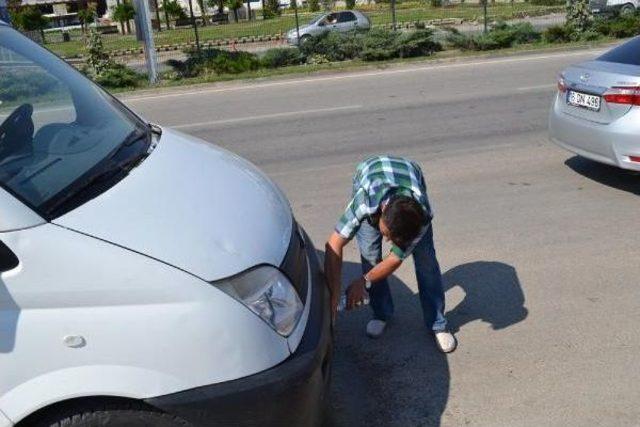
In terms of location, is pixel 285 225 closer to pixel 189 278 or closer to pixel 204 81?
pixel 189 278

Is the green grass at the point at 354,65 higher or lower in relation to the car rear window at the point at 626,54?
lower

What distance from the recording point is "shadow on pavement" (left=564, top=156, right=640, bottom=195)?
6.18m

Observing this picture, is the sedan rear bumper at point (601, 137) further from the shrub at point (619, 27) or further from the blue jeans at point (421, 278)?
the shrub at point (619, 27)

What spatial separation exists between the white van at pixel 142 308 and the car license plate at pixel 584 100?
421cm

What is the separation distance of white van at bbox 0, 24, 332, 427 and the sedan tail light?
13.4 ft

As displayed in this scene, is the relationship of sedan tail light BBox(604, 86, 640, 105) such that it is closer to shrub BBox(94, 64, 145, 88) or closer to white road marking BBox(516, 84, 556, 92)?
white road marking BBox(516, 84, 556, 92)

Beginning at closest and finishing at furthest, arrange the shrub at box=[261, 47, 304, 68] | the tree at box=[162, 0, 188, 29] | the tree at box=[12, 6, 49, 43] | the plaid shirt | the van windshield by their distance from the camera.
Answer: the van windshield, the plaid shirt, the shrub at box=[261, 47, 304, 68], the tree at box=[12, 6, 49, 43], the tree at box=[162, 0, 188, 29]

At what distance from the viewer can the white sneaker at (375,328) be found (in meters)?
3.90

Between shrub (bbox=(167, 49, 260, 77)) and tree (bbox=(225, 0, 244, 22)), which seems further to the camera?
tree (bbox=(225, 0, 244, 22))

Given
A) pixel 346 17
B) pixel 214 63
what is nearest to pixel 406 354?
pixel 214 63

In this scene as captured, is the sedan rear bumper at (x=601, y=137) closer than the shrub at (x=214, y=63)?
Yes

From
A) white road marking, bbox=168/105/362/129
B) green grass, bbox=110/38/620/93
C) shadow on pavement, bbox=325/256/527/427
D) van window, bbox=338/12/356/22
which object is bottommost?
shadow on pavement, bbox=325/256/527/427

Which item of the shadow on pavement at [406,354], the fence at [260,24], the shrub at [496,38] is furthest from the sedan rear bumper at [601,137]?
the fence at [260,24]

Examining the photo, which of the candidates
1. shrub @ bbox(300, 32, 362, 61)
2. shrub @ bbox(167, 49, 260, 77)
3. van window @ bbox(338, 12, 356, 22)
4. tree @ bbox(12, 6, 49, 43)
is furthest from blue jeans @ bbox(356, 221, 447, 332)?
tree @ bbox(12, 6, 49, 43)
